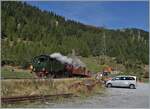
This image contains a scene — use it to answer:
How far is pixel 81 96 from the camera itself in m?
22.5

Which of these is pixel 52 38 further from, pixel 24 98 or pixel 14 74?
pixel 24 98

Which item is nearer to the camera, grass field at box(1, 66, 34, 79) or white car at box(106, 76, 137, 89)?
grass field at box(1, 66, 34, 79)

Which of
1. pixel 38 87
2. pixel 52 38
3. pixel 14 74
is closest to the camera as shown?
pixel 38 87

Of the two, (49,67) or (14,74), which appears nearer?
(49,67)

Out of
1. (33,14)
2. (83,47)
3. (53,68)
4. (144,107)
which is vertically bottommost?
(144,107)

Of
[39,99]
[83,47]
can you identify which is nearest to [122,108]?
[39,99]

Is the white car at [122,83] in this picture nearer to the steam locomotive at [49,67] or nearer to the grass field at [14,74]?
the steam locomotive at [49,67]

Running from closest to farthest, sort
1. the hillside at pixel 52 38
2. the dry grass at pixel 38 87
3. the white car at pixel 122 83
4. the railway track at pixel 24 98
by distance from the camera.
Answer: the railway track at pixel 24 98
the dry grass at pixel 38 87
the white car at pixel 122 83
the hillside at pixel 52 38

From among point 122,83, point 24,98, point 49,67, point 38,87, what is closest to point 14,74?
point 49,67

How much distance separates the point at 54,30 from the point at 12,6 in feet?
73.5

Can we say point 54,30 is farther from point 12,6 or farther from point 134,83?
point 134,83

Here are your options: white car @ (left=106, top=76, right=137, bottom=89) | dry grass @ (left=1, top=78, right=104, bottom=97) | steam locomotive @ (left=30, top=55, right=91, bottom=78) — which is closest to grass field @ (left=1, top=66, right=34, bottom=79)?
steam locomotive @ (left=30, top=55, right=91, bottom=78)

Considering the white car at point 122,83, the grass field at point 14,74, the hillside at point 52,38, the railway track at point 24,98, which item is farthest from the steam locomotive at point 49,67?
the hillside at point 52,38

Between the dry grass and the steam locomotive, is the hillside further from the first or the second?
the dry grass
